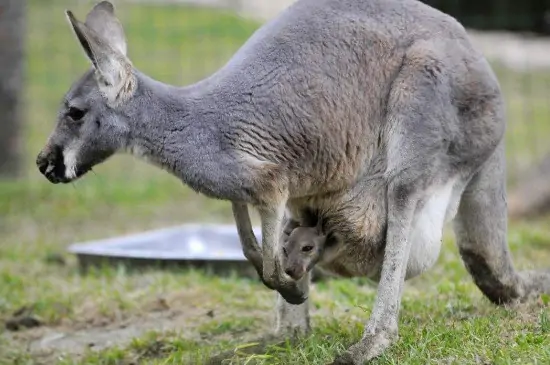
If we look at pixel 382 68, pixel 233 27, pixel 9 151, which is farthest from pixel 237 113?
pixel 233 27

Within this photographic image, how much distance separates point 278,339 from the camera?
492 centimetres

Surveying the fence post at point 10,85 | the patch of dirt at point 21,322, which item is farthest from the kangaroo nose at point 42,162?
the fence post at point 10,85

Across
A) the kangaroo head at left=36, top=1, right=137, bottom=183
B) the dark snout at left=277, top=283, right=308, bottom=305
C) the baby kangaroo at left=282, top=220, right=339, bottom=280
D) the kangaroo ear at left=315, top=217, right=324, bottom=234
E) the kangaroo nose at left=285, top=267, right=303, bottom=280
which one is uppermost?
the kangaroo head at left=36, top=1, right=137, bottom=183

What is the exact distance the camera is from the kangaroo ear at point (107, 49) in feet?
13.5

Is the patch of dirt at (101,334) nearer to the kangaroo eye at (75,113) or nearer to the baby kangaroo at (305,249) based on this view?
the baby kangaroo at (305,249)

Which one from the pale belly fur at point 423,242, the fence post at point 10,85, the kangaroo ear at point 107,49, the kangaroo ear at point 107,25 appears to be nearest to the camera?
the kangaroo ear at point 107,49

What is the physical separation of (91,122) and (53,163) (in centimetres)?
25

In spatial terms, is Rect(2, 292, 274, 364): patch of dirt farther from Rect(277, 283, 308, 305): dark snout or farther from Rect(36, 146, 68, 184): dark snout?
Rect(36, 146, 68, 184): dark snout

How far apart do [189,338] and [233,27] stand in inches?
394

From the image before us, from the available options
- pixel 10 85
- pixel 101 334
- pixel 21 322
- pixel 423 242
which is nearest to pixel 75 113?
pixel 423 242

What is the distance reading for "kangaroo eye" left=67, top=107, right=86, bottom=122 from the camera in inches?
170

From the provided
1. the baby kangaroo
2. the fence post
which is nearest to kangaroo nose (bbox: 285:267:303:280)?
the baby kangaroo

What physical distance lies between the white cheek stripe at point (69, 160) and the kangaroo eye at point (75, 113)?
132 mm

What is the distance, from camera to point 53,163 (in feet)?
14.3
